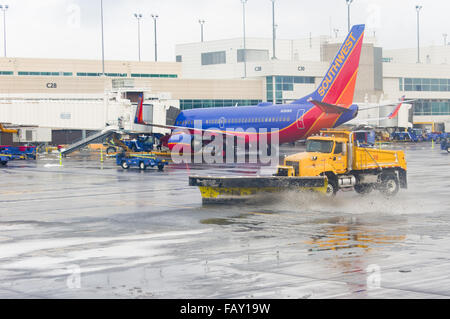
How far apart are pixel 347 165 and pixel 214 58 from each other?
124569mm

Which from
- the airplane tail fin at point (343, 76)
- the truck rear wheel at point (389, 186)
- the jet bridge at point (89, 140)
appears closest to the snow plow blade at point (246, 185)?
the truck rear wheel at point (389, 186)

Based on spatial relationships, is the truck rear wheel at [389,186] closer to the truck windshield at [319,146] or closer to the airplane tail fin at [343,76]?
the truck windshield at [319,146]

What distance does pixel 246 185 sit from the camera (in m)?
29.2

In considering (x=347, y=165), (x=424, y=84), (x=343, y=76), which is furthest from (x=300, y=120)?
(x=424, y=84)

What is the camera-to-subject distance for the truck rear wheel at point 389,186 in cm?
3284

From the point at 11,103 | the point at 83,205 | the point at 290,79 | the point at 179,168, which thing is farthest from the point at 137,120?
the point at 290,79

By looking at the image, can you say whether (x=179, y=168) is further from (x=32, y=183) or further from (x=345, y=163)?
(x=345, y=163)

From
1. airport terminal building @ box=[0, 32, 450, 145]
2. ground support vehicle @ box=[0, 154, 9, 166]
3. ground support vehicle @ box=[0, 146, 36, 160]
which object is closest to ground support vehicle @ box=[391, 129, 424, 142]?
airport terminal building @ box=[0, 32, 450, 145]

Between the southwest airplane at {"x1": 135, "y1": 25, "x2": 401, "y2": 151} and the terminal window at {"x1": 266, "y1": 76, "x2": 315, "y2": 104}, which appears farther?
the terminal window at {"x1": 266, "y1": 76, "x2": 315, "y2": 104}

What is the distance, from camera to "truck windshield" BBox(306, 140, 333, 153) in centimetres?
3206

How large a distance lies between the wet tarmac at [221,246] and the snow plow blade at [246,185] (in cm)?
67

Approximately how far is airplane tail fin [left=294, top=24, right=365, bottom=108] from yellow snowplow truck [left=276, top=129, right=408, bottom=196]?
2731 cm

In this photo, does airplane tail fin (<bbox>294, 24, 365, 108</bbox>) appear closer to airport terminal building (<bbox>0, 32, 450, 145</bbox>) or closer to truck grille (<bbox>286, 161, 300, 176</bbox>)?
truck grille (<bbox>286, 161, 300, 176</bbox>)

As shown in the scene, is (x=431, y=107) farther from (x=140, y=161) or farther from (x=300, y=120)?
(x=140, y=161)
